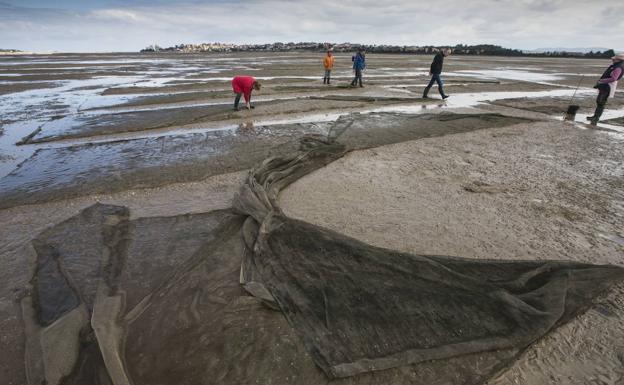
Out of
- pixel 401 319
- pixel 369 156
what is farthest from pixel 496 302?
pixel 369 156

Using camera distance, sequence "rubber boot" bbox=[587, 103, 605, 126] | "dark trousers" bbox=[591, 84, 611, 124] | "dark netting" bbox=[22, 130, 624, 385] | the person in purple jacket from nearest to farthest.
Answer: "dark netting" bbox=[22, 130, 624, 385]
the person in purple jacket
"dark trousers" bbox=[591, 84, 611, 124]
"rubber boot" bbox=[587, 103, 605, 126]

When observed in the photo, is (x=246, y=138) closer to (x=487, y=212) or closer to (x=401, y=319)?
(x=487, y=212)

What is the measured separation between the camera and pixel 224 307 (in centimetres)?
231

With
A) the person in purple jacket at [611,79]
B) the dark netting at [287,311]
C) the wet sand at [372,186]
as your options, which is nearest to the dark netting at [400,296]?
the dark netting at [287,311]

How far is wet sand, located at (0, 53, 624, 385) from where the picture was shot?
213 cm

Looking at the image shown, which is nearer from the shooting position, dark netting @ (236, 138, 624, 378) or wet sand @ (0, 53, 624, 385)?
dark netting @ (236, 138, 624, 378)

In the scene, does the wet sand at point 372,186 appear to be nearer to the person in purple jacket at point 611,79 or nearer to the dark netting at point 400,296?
the dark netting at point 400,296

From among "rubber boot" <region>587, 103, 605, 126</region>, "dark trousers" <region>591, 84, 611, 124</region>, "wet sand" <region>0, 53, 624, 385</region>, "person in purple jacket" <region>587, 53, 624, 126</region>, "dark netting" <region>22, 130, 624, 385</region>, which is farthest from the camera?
"rubber boot" <region>587, 103, 605, 126</region>

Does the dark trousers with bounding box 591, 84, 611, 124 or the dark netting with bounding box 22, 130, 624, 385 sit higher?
the dark trousers with bounding box 591, 84, 611, 124

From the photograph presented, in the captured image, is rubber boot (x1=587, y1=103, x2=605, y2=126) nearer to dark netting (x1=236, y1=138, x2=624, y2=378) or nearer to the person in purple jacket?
the person in purple jacket

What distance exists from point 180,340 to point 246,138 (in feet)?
18.3

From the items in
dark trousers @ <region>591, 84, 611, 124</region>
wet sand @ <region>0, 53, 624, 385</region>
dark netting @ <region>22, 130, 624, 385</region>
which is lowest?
wet sand @ <region>0, 53, 624, 385</region>

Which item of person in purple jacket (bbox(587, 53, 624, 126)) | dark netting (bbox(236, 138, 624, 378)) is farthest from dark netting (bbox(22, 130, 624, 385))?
person in purple jacket (bbox(587, 53, 624, 126))

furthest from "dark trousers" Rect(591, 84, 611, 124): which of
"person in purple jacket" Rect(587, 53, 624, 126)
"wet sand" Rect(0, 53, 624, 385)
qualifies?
"wet sand" Rect(0, 53, 624, 385)
